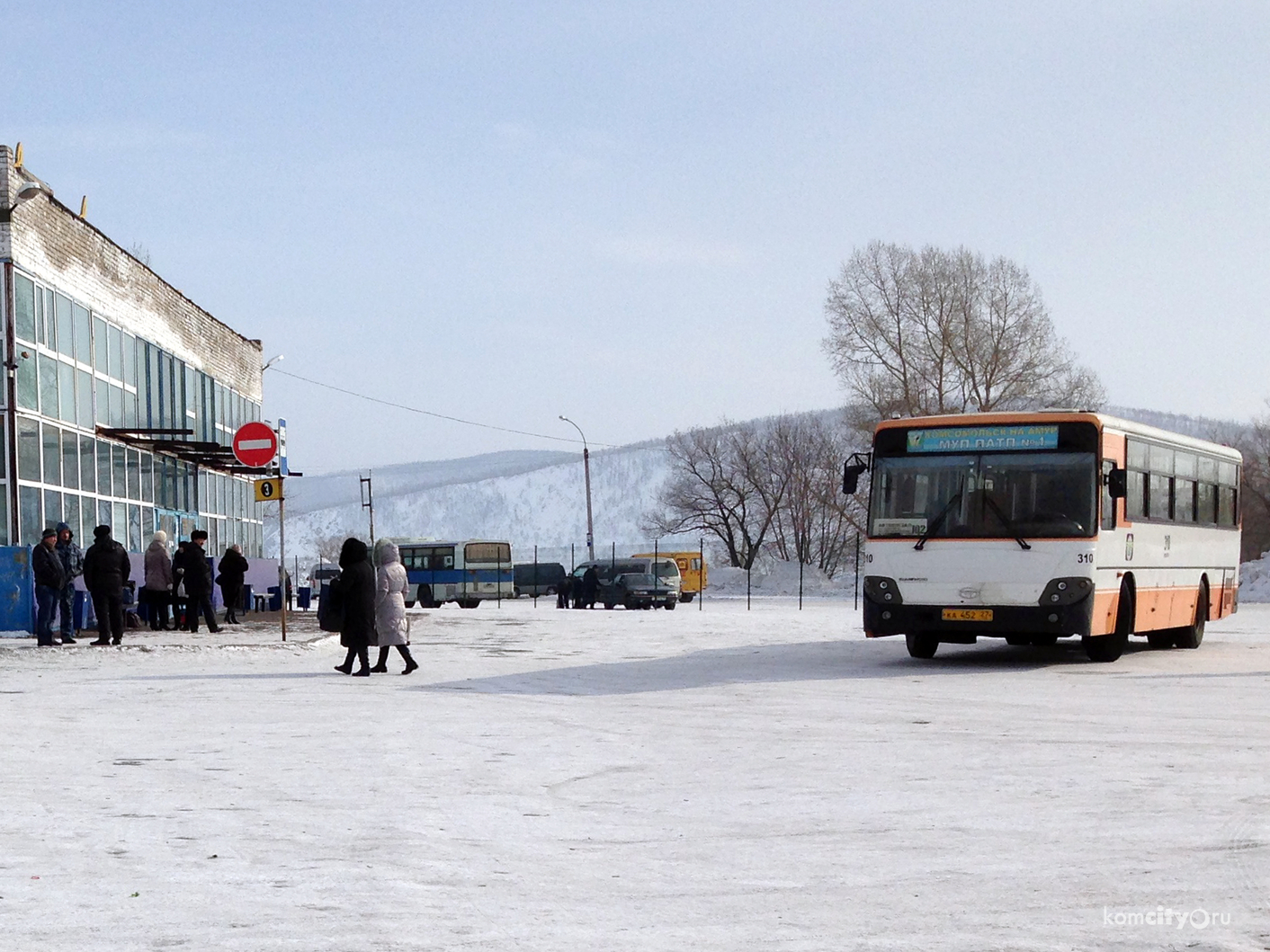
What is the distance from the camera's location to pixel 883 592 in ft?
68.1

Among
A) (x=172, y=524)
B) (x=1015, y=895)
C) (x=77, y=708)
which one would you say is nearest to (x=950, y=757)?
(x=1015, y=895)

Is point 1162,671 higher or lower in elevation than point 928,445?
lower

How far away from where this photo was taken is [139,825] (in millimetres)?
8547

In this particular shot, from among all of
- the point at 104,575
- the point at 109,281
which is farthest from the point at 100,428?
the point at 104,575

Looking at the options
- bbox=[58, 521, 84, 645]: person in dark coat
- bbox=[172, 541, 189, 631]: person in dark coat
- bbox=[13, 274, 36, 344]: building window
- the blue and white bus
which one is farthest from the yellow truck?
bbox=[58, 521, 84, 645]: person in dark coat

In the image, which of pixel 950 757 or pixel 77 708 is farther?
pixel 77 708

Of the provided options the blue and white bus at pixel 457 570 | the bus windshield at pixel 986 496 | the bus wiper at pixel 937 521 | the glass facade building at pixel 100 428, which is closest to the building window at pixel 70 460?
the glass facade building at pixel 100 428

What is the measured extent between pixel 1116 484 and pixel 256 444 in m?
12.1

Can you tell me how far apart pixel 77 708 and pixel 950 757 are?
7.83m

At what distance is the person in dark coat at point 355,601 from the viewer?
1916cm

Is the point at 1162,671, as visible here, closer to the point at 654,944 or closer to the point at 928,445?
the point at 928,445

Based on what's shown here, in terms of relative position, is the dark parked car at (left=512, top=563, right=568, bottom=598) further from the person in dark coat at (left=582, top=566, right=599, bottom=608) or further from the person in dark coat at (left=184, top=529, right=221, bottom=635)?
the person in dark coat at (left=184, top=529, right=221, bottom=635)

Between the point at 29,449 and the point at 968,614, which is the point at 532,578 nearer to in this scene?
the point at 29,449

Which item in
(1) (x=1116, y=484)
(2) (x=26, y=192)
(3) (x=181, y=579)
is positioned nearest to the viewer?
(1) (x=1116, y=484)
